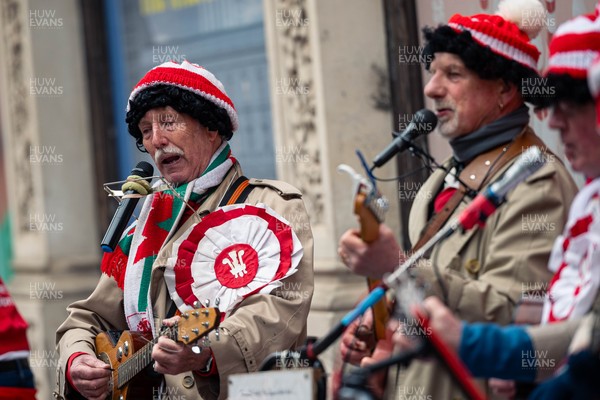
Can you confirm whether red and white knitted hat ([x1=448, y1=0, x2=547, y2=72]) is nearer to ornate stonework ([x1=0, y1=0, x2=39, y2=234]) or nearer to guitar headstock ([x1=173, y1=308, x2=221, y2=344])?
guitar headstock ([x1=173, y1=308, x2=221, y2=344])

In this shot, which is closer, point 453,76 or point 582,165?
point 582,165

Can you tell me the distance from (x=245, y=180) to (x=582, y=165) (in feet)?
5.66

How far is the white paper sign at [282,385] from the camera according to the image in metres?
2.93

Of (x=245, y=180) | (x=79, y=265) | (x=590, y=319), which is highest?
(x=245, y=180)

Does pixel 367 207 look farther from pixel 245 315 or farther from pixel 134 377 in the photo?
pixel 134 377

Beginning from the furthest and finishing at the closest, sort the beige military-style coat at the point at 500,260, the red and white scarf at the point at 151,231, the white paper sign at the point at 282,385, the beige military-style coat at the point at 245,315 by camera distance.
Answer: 1. the red and white scarf at the point at 151,231
2. the beige military-style coat at the point at 245,315
3. the beige military-style coat at the point at 500,260
4. the white paper sign at the point at 282,385

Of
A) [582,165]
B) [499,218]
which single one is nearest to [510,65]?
[499,218]

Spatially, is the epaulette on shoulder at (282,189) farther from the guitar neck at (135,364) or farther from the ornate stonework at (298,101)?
the ornate stonework at (298,101)

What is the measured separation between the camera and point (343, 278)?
5805 mm

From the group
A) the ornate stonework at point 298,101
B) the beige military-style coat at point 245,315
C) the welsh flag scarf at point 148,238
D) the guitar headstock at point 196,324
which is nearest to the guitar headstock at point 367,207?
the guitar headstock at point 196,324

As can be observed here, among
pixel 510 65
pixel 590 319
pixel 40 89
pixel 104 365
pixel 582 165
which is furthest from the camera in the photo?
pixel 40 89

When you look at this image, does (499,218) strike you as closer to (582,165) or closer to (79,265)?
(582,165)

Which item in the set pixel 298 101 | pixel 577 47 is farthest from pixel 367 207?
pixel 298 101

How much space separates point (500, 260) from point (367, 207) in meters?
0.58
